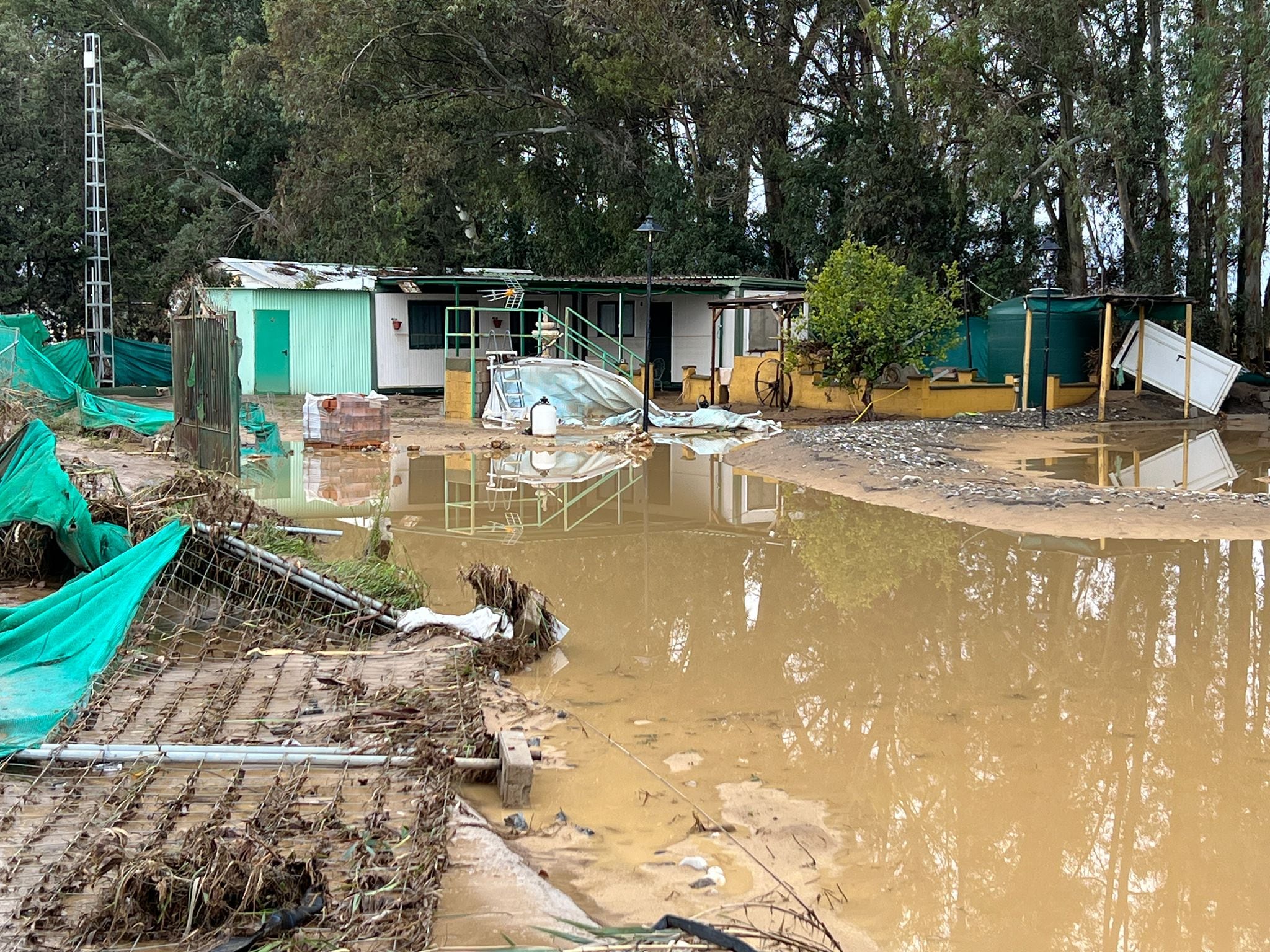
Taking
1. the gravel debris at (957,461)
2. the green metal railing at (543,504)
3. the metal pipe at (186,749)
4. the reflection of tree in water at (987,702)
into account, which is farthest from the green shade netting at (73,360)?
the metal pipe at (186,749)

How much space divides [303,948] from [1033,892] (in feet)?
Result: 9.42

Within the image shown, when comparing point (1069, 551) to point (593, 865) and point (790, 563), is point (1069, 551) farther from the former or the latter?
point (593, 865)

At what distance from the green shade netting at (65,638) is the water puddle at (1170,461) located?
12.2m

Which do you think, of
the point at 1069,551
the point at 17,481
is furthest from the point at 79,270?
the point at 1069,551

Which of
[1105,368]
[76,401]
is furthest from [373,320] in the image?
[1105,368]

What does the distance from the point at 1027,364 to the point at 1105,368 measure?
207 cm

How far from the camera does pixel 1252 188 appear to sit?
82.8 feet

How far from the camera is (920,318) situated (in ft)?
70.9

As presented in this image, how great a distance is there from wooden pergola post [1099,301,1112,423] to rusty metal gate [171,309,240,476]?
16354 millimetres

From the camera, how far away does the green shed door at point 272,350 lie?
89.8ft

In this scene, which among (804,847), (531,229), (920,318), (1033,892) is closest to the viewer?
(1033,892)

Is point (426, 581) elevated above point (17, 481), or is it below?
below

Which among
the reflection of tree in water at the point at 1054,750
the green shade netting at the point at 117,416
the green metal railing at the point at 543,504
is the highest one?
the green shade netting at the point at 117,416

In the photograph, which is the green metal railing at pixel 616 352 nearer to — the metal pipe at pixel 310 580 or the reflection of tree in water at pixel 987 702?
the reflection of tree in water at pixel 987 702
